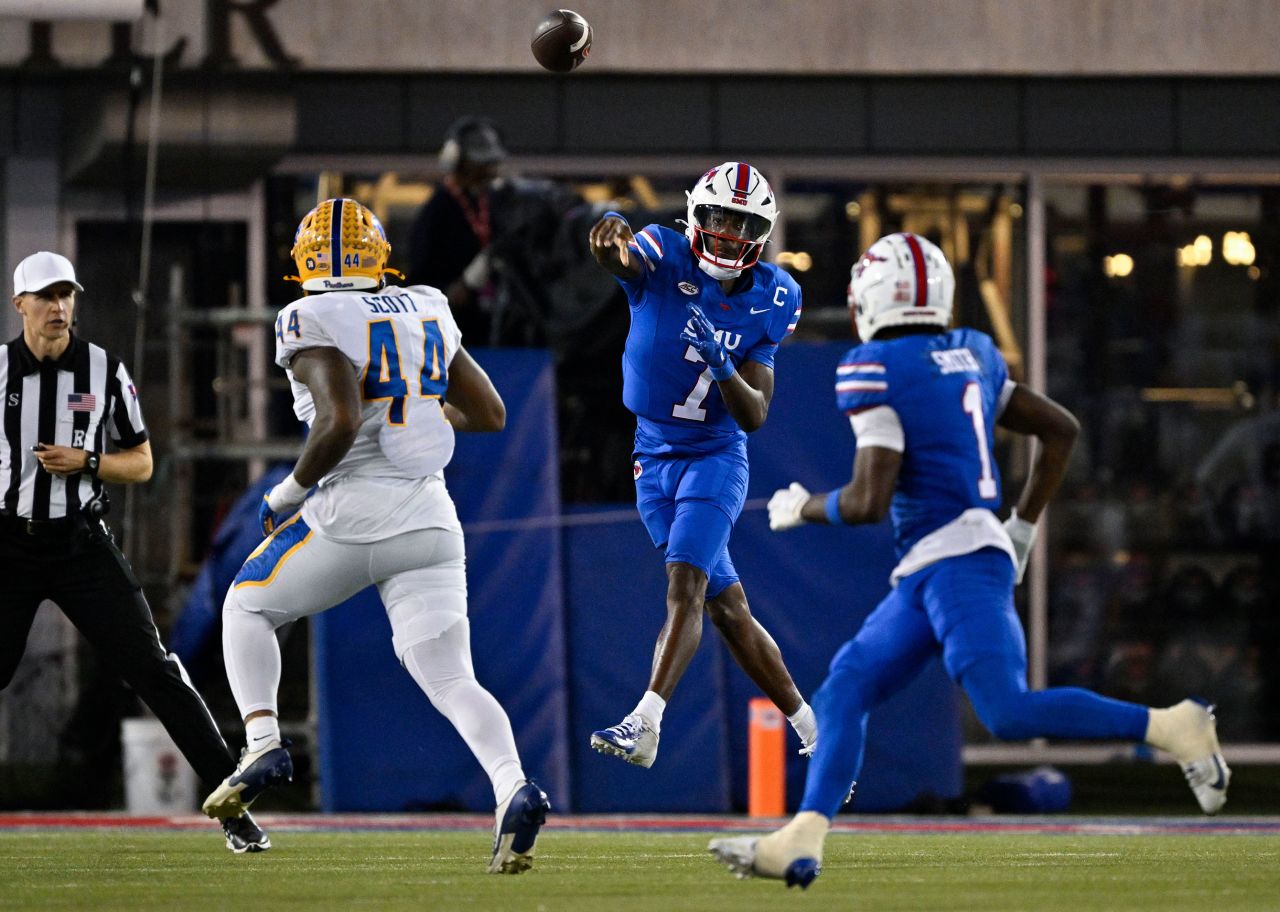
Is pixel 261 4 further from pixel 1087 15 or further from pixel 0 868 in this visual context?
pixel 0 868

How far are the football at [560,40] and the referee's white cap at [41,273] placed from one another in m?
2.15

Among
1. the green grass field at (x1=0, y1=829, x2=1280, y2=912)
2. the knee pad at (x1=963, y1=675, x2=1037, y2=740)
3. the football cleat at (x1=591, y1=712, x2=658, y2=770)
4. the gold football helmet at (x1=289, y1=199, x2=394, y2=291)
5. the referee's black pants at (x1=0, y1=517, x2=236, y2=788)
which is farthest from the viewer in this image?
the referee's black pants at (x1=0, y1=517, x2=236, y2=788)

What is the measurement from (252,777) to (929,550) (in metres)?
2.18

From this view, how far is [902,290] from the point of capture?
6281 millimetres

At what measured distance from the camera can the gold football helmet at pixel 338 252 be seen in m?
6.88

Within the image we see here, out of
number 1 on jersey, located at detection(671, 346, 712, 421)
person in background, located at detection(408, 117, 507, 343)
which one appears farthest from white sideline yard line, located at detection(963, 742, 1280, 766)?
number 1 on jersey, located at detection(671, 346, 712, 421)

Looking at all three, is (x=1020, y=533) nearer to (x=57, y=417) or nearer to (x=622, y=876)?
(x=622, y=876)

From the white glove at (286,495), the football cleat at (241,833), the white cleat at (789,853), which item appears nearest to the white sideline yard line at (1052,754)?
the football cleat at (241,833)

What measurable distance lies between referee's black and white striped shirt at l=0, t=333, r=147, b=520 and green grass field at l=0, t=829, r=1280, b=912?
124cm

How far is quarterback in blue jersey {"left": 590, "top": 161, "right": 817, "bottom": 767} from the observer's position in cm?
759

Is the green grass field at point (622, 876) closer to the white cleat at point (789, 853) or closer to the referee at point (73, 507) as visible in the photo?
the white cleat at point (789, 853)

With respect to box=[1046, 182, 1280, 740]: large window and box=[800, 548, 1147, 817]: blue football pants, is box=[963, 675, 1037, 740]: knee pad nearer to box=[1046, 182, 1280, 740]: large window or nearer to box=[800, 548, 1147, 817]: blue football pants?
box=[800, 548, 1147, 817]: blue football pants

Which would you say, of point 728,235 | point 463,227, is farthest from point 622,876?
point 463,227

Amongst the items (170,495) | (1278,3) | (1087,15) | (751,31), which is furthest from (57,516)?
(1278,3)
